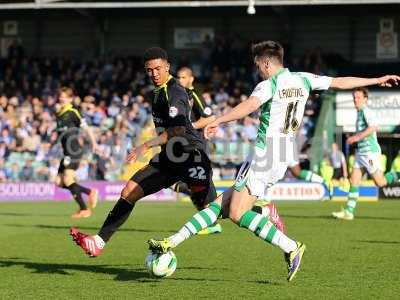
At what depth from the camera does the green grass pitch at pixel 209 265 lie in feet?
24.8

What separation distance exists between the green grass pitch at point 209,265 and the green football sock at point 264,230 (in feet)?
1.20

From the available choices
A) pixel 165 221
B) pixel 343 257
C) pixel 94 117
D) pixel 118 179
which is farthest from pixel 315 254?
pixel 94 117

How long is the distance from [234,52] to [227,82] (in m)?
1.94

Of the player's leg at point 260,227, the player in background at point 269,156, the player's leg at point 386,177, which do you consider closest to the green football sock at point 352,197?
the player's leg at point 386,177

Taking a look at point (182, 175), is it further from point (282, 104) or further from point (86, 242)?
point (282, 104)

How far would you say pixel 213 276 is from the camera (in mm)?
8516

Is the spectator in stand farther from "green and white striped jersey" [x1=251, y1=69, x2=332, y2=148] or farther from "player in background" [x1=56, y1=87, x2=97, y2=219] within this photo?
"green and white striped jersey" [x1=251, y1=69, x2=332, y2=148]

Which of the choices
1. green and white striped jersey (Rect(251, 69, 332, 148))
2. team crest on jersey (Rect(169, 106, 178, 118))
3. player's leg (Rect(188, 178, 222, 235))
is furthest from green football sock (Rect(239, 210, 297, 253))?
player's leg (Rect(188, 178, 222, 235))

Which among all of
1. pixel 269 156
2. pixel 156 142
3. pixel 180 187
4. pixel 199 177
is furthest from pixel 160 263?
pixel 180 187

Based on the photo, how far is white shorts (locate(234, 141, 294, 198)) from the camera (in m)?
7.89

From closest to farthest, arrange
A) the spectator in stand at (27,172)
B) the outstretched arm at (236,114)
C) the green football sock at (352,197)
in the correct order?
the outstretched arm at (236,114), the green football sock at (352,197), the spectator in stand at (27,172)

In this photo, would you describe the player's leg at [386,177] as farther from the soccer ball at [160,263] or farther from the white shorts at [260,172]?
the soccer ball at [160,263]

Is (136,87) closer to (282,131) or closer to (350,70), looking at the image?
(350,70)

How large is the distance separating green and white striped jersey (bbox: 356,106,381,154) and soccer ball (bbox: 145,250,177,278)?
27.3ft
